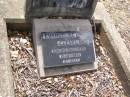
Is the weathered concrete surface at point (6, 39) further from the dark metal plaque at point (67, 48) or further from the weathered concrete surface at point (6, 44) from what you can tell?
the dark metal plaque at point (67, 48)

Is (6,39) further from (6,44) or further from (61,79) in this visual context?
(61,79)

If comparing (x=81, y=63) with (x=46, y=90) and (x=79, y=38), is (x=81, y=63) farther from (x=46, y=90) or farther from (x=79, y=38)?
(x=46, y=90)

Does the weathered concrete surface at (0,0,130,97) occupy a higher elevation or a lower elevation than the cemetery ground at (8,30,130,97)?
higher

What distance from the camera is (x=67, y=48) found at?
2814mm

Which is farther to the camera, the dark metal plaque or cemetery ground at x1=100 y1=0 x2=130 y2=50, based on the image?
cemetery ground at x1=100 y1=0 x2=130 y2=50

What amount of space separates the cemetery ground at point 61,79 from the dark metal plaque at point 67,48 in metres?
0.15

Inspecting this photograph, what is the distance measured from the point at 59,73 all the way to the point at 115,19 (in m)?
1.37

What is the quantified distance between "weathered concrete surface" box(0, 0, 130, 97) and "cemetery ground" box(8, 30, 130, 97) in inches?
4.6

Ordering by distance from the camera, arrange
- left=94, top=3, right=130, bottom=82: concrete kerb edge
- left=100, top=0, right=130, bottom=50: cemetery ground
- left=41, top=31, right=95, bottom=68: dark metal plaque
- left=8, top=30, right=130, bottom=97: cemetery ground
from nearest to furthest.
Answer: left=8, top=30, right=130, bottom=97: cemetery ground
left=41, top=31, right=95, bottom=68: dark metal plaque
left=94, top=3, right=130, bottom=82: concrete kerb edge
left=100, top=0, right=130, bottom=50: cemetery ground

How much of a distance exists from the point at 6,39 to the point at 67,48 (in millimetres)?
608

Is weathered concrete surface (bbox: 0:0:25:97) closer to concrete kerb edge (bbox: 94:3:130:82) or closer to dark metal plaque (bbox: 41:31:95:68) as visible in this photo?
dark metal plaque (bbox: 41:31:95:68)

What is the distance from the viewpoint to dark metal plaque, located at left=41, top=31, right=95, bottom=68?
271 cm

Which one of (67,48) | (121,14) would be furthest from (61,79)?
(121,14)

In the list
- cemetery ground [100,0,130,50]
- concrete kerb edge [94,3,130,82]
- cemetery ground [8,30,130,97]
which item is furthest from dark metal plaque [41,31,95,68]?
cemetery ground [100,0,130,50]
